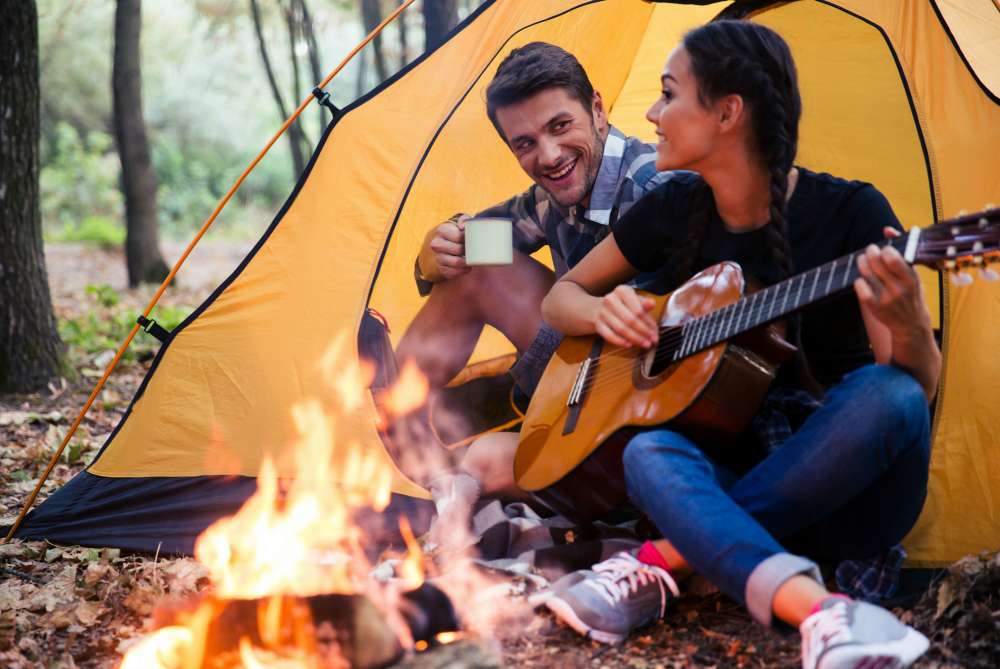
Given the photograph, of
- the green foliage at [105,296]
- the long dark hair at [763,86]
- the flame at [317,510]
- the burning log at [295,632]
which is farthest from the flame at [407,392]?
the green foliage at [105,296]

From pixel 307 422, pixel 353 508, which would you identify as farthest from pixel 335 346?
pixel 353 508

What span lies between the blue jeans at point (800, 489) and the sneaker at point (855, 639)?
91mm

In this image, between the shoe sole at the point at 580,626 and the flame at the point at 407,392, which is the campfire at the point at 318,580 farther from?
the shoe sole at the point at 580,626

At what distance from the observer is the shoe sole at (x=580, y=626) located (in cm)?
194

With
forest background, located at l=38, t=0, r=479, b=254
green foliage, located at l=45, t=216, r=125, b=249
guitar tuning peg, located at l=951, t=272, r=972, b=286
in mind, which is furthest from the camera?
forest background, located at l=38, t=0, r=479, b=254

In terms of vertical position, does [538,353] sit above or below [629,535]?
above

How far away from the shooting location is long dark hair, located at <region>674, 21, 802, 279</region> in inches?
80.3

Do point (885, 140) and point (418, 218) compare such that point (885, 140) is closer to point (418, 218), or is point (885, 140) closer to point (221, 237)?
point (418, 218)

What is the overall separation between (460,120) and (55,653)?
6.03 ft

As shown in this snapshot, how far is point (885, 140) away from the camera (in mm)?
2850

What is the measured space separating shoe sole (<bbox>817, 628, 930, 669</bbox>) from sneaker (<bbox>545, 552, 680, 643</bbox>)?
1.71 feet

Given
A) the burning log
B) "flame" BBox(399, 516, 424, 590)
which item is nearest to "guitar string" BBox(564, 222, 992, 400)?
"flame" BBox(399, 516, 424, 590)

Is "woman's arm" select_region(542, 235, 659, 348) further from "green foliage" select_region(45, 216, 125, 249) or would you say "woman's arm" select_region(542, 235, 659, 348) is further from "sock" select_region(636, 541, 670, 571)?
"green foliage" select_region(45, 216, 125, 249)

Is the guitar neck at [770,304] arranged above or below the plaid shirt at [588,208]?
below
